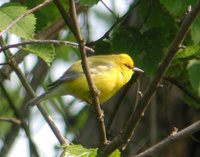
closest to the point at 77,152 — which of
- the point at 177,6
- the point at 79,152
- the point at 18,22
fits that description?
the point at 79,152

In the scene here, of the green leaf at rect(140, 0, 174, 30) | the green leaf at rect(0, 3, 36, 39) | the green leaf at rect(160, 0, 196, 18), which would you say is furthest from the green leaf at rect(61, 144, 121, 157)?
the green leaf at rect(140, 0, 174, 30)

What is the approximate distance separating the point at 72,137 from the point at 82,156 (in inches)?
123

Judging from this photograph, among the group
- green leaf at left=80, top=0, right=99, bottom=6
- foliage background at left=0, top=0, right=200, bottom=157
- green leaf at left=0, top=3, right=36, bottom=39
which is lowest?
foliage background at left=0, top=0, right=200, bottom=157

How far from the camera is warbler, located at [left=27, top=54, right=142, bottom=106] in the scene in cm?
448

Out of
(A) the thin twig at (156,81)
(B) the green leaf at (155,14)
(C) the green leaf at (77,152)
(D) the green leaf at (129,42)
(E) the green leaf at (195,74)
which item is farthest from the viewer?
(B) the green leaf at (155,14)

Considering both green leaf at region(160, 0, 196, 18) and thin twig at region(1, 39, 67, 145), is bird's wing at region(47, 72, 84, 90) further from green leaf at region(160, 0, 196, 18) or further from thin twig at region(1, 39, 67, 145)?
green leaf at region(160, 0, 196, 18)

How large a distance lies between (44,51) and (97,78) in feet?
3.41

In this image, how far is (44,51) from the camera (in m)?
3.67

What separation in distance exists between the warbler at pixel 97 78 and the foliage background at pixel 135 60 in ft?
0.64

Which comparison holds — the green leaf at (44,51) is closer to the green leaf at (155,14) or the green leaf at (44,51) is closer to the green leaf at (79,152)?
the green leaf at (79,152)

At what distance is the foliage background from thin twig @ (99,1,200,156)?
2.32 feet

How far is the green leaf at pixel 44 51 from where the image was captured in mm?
3611

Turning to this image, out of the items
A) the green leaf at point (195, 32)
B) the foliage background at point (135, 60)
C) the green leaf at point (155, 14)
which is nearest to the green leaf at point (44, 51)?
the foliage background at point (135, 60)

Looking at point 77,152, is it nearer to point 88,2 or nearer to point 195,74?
point 195,74
